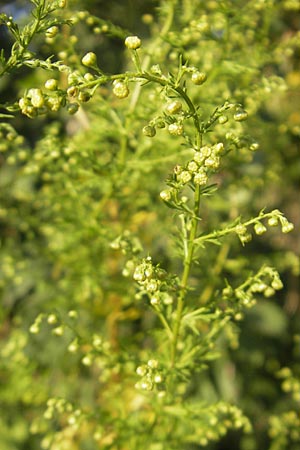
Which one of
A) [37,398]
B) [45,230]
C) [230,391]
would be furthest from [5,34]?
[230,391]

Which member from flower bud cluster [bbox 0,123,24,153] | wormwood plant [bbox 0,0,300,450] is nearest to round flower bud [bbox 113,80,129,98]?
wormwood plant [bbox 0,0,300,450]

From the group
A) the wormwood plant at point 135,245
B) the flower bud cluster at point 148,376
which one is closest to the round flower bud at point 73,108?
the wormwood plant at point 135,245

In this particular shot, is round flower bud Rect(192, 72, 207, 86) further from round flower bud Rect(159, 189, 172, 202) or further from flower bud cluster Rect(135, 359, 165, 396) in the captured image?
flower bud cluster Rect(135, 359, 165, 396)

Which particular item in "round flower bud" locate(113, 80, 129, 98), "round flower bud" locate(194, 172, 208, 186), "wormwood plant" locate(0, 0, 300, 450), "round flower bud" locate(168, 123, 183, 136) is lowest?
"wormwood plant" locate(0, 0, 300, 450)

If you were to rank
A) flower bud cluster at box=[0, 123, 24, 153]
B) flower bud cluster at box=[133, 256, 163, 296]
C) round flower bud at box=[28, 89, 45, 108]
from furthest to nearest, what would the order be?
flower bud cluster at box=[0, 123, 24, 153] < flower bud cluster at box=[133, 256, 163, 296] < round flower bud at box=[28, 89, 45, 108]

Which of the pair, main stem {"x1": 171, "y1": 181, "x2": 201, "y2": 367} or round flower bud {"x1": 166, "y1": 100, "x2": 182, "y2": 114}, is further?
main stem {"x1": 171, "y1": 181, "x2": 201, "y2": 367}

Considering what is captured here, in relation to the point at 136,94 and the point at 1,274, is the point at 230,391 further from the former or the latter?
the point at 136,94

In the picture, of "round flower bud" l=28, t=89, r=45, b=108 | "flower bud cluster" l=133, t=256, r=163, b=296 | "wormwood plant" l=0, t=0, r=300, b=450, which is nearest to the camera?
"round flower bud" l=28, t=89, r=45, b=108

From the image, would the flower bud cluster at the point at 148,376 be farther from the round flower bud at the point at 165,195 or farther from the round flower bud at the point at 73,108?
the round flower bud at the point at 73,108

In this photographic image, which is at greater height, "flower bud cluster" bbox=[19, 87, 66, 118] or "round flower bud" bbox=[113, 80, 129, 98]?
"round flower bud" bbox=[113, 80, 129, 98]
